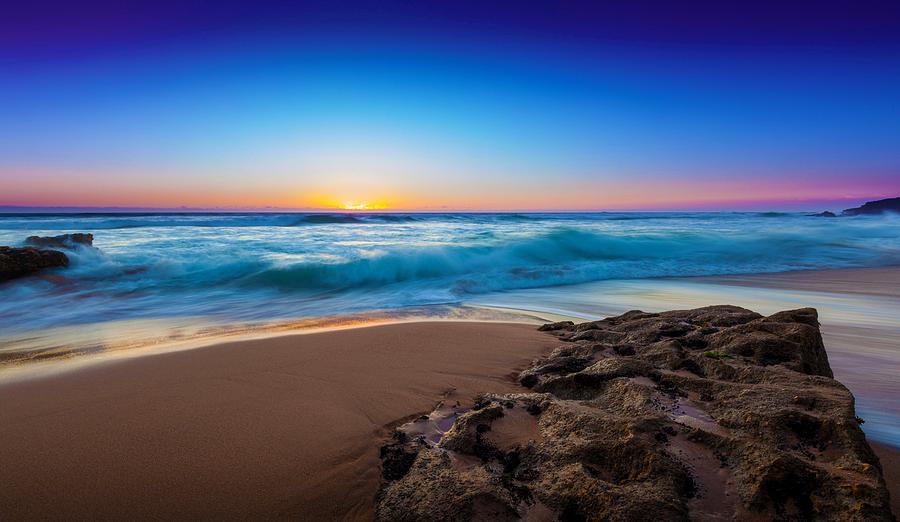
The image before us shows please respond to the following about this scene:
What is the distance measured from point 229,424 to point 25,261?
10.4m

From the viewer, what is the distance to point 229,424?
2537mm

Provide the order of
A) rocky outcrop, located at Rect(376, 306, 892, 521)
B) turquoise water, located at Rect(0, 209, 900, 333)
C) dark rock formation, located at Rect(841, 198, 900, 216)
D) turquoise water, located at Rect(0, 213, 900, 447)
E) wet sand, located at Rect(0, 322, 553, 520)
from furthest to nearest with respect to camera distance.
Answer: dark rock formation, located at Rect(841, 198, 900, 216), turquoise water, located at Rect(0, 209, 900, 333), turquoise water, located at Rect(0, 213, 900, 447), wet sand, located at Rect(0, 322, 553, 520), rocky outcrop, located at Rect(376, 306, 892, 521)

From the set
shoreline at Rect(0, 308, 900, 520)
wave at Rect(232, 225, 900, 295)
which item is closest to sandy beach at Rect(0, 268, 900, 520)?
shoreline at Rect(0, 308, 900, 520)

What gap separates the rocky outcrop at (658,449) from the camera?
5.10 feet

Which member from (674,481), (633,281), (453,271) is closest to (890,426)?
(674,481)

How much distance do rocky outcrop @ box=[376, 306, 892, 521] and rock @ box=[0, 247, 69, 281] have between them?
430 inches

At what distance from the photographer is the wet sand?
6.28ft

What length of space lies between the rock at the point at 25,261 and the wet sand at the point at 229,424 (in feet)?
26.3

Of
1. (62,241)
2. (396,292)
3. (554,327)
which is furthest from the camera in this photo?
(62,241)

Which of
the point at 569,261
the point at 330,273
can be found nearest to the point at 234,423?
the point at 330,273

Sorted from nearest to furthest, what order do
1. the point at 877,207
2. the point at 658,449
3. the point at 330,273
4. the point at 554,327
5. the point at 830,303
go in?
the point at 658,449 → the point at 554,327 → the point at 830,303 → the point at 330,273 → the point at 877,207

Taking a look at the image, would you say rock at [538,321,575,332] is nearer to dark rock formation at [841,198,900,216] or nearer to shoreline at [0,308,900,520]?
shoreline at [0,308,900,520]

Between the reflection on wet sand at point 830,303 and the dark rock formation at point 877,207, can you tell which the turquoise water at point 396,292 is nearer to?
the reflection on wet sand at point 830,303

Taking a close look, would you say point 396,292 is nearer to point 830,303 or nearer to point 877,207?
point 830,303
